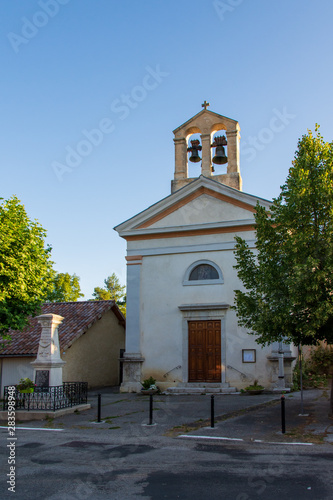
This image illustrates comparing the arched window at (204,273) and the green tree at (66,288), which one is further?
the green tree at (66,288)

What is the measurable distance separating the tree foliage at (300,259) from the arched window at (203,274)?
7537mm

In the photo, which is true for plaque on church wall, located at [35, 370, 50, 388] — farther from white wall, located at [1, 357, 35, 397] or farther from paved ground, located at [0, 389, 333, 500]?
white wall, located at [1, 357, 35, 397]

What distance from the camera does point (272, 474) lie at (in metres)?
6.73

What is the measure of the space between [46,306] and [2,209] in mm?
12132

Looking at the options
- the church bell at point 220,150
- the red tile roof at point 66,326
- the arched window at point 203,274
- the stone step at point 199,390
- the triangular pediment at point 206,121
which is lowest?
the stone step at point 199,390

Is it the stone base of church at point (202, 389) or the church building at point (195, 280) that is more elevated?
the church building at point (195, 280)

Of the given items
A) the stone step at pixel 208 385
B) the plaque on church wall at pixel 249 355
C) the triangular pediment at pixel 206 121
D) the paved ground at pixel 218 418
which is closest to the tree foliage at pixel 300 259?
the paved ground at pixel 218 418

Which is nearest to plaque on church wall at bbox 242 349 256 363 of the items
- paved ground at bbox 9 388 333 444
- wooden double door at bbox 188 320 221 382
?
wooden double door at bbox 188 320 221 382

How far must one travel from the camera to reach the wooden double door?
18.9 meters

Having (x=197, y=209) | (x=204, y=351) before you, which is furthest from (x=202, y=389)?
(x=197, y=209)

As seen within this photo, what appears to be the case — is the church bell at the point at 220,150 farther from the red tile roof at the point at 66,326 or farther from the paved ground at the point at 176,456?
the paved ground at the point at 176,456

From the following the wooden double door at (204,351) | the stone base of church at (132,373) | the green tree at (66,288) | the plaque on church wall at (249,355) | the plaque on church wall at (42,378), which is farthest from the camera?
the green tree at (66,288)

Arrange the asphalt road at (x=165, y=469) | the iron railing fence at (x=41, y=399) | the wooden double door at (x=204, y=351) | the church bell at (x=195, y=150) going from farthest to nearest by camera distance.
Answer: the church bell at (x=195, y=150) < the wooden double door at (x=204, y=351) < the iron railing fence at (x=41, y=399) < the asphalt road at (x=165, y=469)

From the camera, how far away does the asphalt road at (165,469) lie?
19.7 ft
